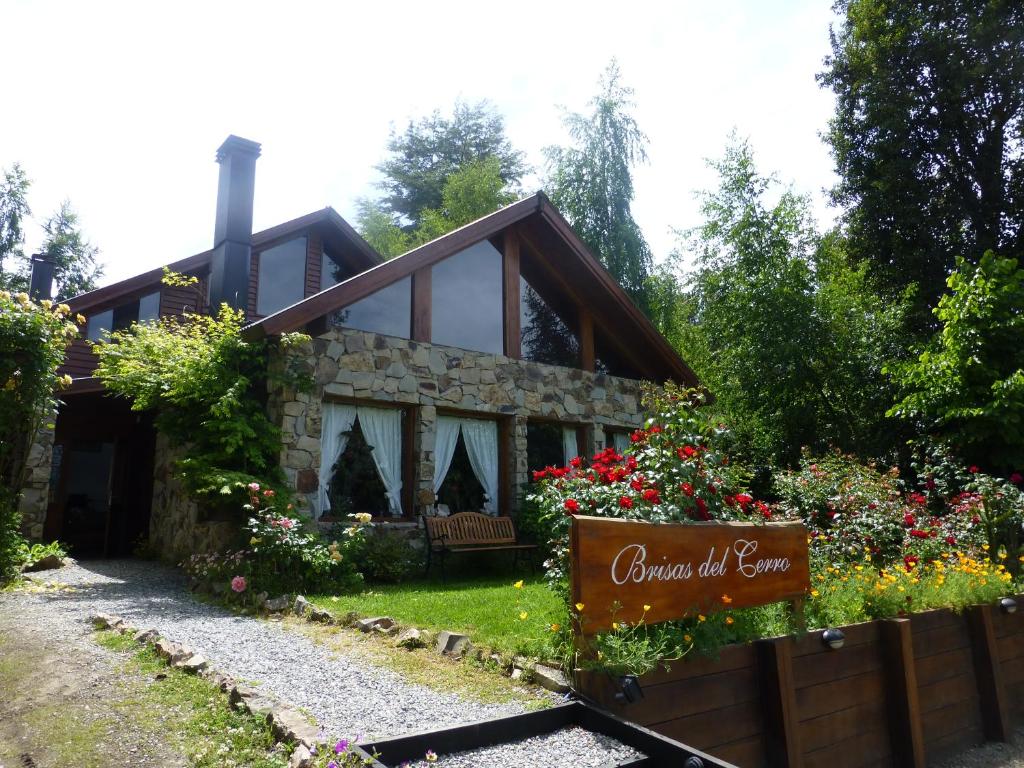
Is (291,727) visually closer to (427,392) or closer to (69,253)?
(427,392)

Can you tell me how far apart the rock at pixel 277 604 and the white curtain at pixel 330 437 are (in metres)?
2.21

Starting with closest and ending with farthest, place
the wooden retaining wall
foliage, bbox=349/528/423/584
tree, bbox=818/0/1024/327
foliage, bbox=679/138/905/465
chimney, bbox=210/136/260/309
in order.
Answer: the wooden retaining wall
foliage, bbox=349/528/423/584
chimney, bbox=210/136/260/309
foliage, bbox=679/138/905/465
tree, bbox=818/0/1024/327

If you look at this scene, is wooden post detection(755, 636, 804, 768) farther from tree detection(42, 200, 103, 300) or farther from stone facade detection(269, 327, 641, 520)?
tree detection(42, 200, 103, 300)

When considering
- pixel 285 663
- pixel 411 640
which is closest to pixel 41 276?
pixel 285 663

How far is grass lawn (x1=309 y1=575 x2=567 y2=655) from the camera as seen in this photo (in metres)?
4.22

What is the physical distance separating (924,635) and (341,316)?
6.67m

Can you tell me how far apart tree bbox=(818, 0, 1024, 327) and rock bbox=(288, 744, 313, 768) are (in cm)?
1373

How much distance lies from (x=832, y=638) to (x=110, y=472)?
34.9 feet

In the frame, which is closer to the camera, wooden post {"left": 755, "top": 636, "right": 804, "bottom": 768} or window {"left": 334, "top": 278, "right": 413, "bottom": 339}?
wooden post {"left": 755, "top": 636, "right": 804, "bottom": 768}

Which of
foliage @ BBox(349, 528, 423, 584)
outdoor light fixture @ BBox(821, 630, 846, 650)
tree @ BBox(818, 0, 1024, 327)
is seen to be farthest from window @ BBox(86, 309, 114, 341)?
tree @ BBox(818, 0, 1024, 327)

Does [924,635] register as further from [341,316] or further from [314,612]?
[341,316]

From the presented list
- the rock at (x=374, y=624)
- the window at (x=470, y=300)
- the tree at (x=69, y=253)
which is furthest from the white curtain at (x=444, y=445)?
the tree at (x=69, y=253)

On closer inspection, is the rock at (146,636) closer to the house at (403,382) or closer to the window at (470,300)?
the house at (403,382)

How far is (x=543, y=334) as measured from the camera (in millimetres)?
10586
